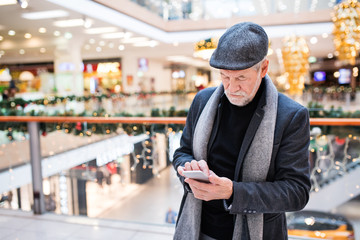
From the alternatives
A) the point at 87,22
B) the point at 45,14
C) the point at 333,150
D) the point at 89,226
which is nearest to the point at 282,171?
the point at 333,150

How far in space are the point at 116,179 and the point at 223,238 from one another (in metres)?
2.63

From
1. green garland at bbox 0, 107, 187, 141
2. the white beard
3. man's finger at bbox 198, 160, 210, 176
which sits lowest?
green garland at bbox 0, 107, 187, 141

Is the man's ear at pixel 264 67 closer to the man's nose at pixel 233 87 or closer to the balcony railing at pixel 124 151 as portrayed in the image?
the man's nose at pixel 233 87

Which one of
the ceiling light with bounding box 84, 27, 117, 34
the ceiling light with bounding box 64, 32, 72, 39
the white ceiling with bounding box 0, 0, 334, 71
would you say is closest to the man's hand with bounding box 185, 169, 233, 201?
the white ceiling with bounding box 0, 0, 334, 71

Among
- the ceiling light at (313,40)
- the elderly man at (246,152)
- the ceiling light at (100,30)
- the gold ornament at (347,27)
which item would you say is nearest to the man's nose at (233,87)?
the elderly man at (246,152)

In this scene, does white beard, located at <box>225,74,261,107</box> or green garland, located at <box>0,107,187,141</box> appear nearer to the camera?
white beard, located at <box>225,74,261,107</box>

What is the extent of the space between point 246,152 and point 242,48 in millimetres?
349

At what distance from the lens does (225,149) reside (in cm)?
113

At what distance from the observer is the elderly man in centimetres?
97

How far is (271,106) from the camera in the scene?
106 cm

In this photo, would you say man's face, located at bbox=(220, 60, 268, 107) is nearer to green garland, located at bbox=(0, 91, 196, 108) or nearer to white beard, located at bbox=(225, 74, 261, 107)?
white beard, located at bbox=(225, 74, 261, 107)

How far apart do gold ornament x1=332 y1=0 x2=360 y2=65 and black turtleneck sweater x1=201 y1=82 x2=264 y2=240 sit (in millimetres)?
4673

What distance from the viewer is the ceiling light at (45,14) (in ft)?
29.4

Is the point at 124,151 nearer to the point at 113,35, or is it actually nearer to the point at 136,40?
the point at 113,35
